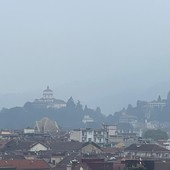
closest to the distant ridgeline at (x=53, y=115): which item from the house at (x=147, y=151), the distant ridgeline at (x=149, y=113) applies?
the distant ridgeline at (x=149, y=113)

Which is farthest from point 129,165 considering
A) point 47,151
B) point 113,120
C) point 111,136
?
point 113,120

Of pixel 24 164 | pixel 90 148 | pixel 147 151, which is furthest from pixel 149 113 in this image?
pixel 24 164

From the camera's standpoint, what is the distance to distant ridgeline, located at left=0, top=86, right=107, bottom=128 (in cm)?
17288

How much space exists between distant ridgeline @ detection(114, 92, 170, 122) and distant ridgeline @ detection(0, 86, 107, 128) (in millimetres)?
3928

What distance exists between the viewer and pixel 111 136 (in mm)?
105125

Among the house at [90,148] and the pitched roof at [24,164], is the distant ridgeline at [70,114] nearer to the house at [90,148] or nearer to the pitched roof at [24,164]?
the house at [90,148]

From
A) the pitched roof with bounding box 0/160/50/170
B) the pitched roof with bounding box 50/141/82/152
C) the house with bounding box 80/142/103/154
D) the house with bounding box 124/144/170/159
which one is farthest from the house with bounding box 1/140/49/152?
the pitched roof with bounding box 0/160/50/170

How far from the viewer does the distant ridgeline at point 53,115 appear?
173 metres

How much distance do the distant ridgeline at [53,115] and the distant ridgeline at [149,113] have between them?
3.93 metres

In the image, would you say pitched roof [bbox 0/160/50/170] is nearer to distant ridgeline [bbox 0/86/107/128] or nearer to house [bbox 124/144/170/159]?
house [bbox 124/144/170/159]

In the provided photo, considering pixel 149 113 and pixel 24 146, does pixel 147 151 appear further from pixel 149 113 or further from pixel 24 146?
pixel 149 113

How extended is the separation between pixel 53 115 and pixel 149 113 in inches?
788

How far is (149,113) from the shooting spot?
629ft

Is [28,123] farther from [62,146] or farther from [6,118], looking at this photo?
[62,146]
